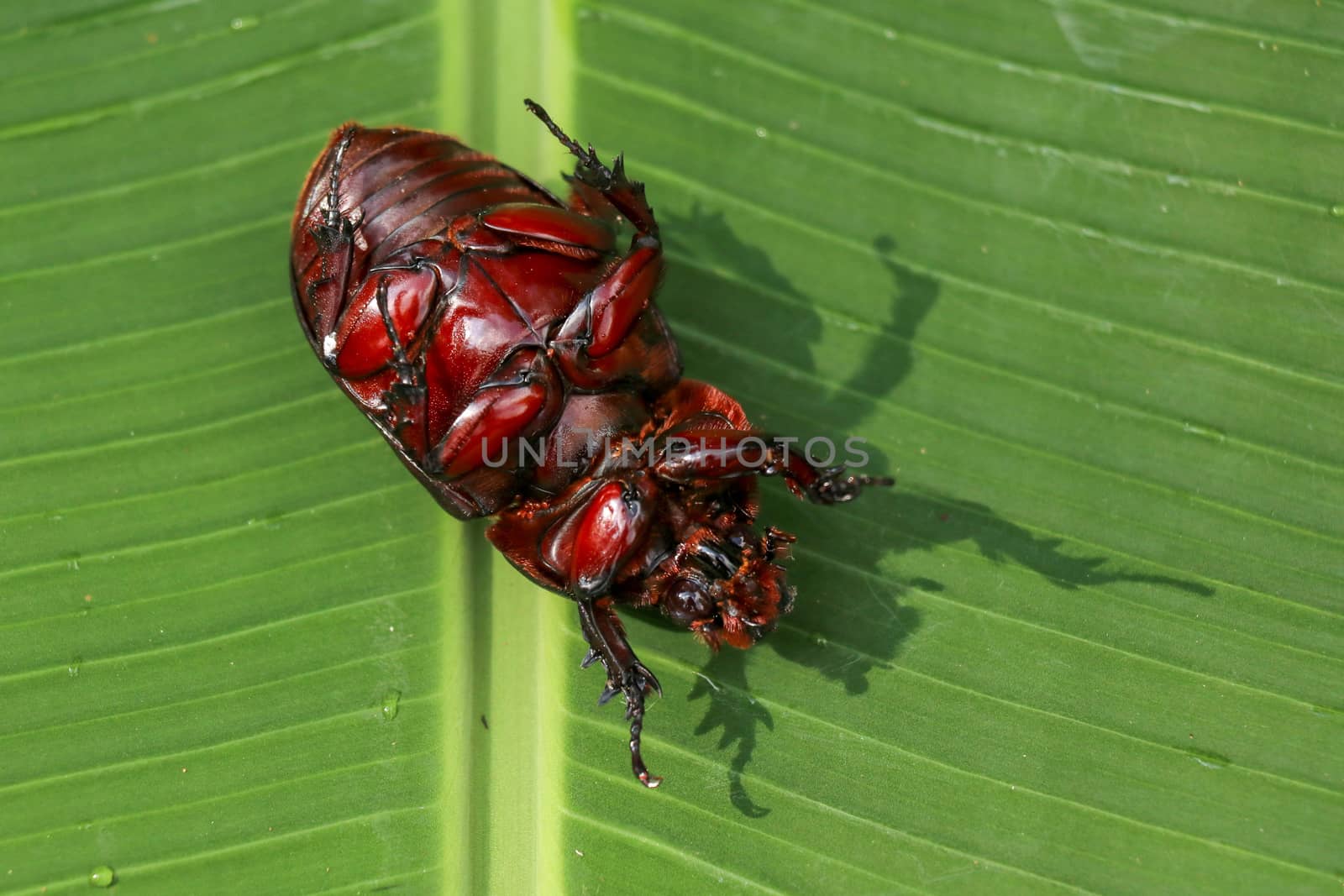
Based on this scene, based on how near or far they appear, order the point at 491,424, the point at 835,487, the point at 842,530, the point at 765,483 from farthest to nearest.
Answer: the point at 765,483 < the point at 842,530 < the point at 491,424 < the point at 835,487

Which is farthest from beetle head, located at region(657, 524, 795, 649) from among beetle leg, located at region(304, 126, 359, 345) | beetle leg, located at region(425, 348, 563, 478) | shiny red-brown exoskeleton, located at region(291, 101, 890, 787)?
beetle leg, located at region(304, 126, 359, 345)

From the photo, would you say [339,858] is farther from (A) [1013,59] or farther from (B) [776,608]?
(A) [1013,59]

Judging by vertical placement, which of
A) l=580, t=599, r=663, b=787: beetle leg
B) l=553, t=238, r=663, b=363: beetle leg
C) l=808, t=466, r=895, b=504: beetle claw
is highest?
l=553, t=238, r=663, b=363: beetle leg

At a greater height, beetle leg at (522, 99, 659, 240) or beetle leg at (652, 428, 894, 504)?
beetle leg at (522, 99, 659, 240)

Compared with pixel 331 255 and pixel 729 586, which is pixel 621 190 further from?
pixel 729 586

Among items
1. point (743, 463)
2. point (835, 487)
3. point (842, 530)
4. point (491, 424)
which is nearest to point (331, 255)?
point (491, 424)

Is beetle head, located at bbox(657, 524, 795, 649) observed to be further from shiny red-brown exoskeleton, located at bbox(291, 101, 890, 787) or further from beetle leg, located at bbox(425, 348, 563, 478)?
beetle leg, located at bbox(425, 348, 563, 478)
